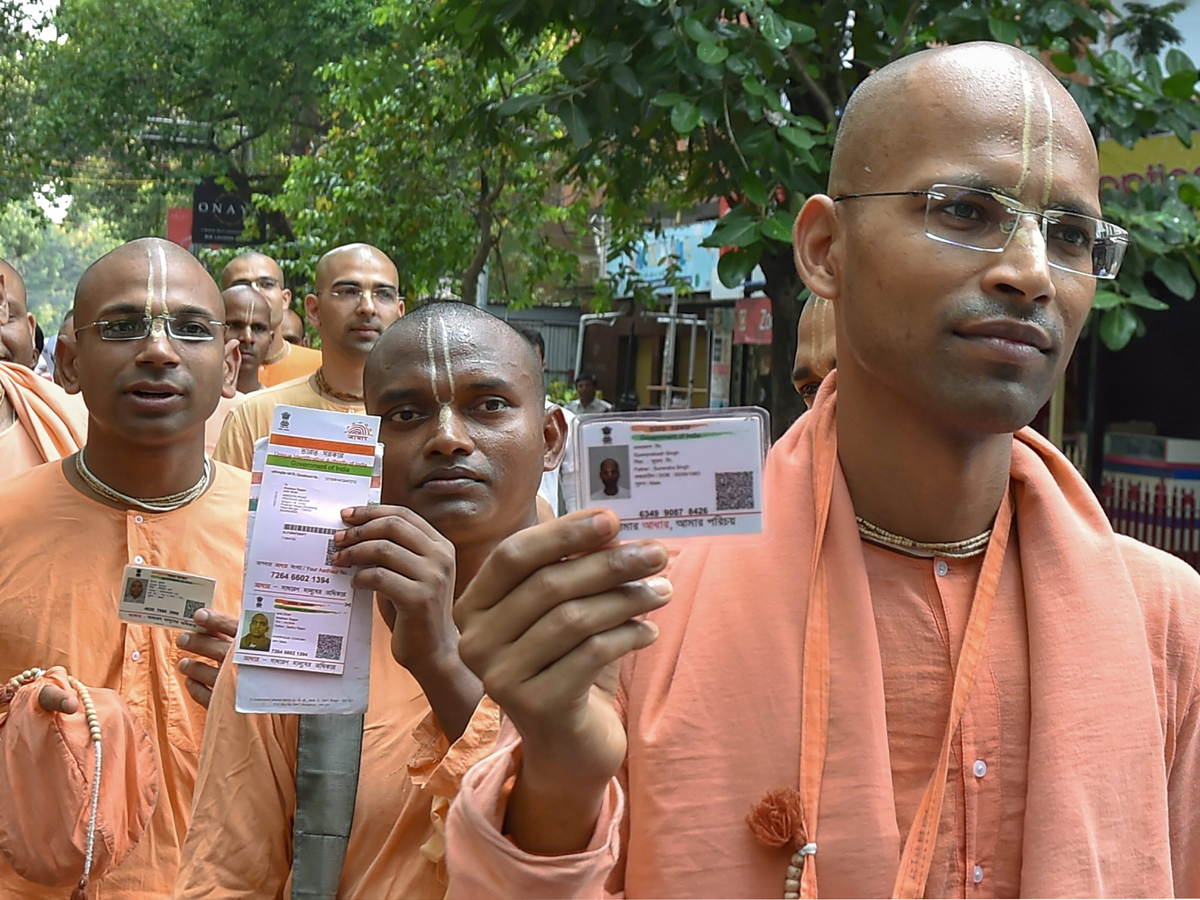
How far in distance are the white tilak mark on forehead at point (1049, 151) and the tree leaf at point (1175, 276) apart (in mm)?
2829

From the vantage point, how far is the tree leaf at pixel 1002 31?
451cm

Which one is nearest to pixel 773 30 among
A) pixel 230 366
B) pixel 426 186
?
pixel 230 366

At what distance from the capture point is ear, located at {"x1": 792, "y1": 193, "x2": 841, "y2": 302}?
2008 mm

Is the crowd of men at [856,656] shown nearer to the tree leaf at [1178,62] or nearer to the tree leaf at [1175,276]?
the tree leaf at [1175,276]

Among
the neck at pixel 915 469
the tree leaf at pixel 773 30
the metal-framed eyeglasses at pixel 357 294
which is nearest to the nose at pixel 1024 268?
the neck at pixel 915 469

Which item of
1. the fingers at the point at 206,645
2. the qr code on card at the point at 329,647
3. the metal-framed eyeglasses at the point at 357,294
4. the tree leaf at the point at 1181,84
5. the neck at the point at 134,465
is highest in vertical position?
the tree leaf at the point at 1181,84

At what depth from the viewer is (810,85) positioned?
209 inches

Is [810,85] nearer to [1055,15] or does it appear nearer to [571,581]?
[1055,15]

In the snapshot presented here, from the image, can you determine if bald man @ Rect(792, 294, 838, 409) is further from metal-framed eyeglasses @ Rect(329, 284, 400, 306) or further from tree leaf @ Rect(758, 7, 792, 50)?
metal-framed eyeglasses @ Rect(329, 284, 400, 306)

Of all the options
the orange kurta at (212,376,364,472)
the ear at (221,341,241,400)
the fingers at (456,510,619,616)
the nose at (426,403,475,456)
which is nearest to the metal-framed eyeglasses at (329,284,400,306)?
the orange kurta at (212,376,364,472)

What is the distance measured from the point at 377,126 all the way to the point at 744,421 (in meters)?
11.6

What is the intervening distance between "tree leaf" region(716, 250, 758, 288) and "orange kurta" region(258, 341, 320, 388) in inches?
169

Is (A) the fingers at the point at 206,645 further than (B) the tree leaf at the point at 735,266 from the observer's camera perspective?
No

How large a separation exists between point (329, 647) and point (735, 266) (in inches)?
106
